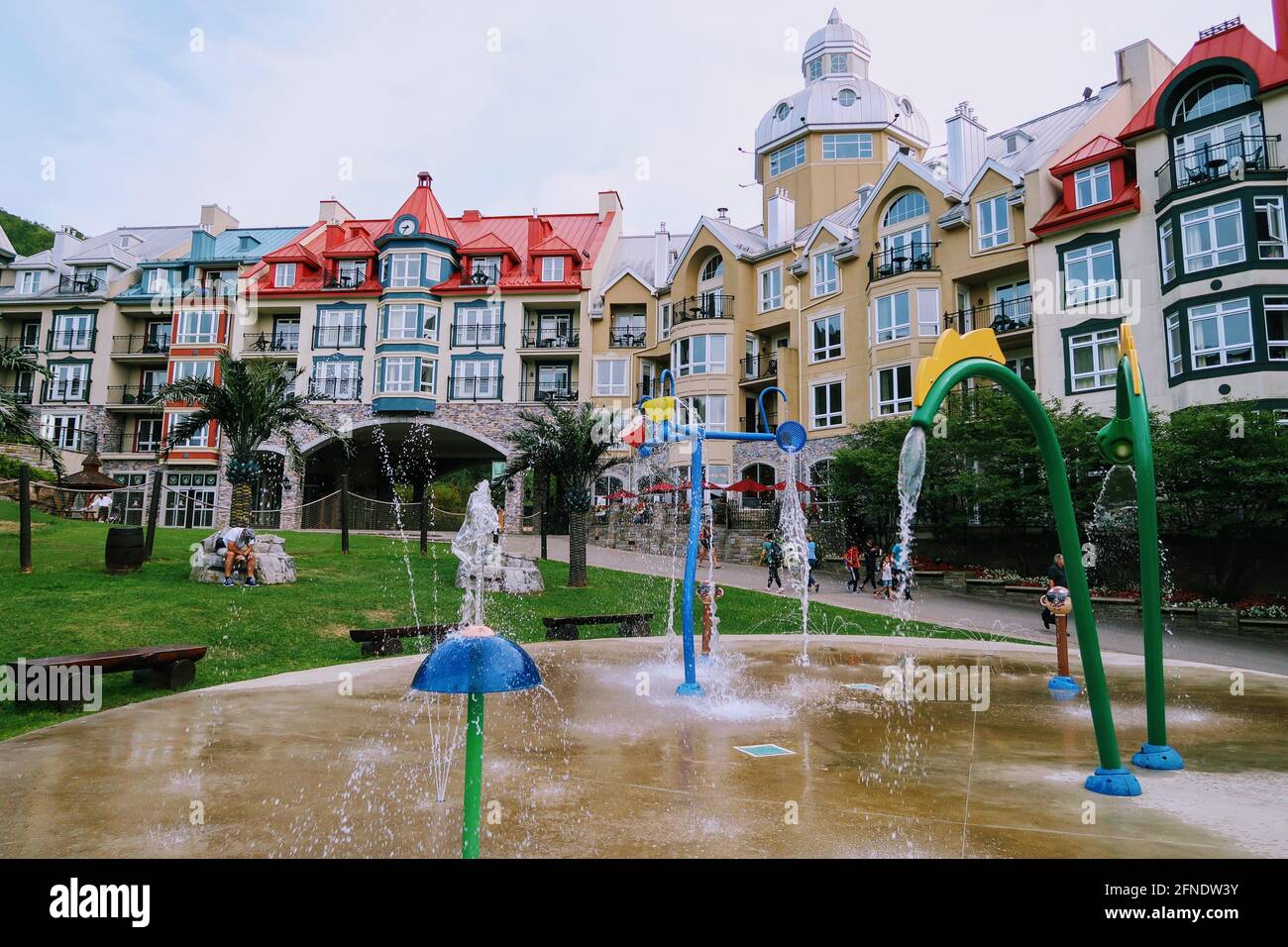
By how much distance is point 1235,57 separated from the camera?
Answer: 22.8 m

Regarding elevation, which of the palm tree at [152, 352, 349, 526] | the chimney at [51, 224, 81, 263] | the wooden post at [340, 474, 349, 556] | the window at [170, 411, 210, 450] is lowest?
the wooden post at [340, 474, 349, 556]

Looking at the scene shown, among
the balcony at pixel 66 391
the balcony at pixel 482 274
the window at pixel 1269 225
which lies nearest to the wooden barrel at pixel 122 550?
the balcony at pixel 482 274

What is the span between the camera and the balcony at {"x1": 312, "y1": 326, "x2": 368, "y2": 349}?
136ft

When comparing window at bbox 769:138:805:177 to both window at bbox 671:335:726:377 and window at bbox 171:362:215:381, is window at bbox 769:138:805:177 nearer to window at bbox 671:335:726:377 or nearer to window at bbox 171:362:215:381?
window at bbox 671:335:726:377

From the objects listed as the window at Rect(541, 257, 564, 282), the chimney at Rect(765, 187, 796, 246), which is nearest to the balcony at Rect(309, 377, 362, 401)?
→ the window at Rect(541, 257, 564, 282)

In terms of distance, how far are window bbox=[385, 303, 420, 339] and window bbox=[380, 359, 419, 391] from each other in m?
1.47

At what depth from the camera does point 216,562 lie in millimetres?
15352

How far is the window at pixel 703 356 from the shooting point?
A: 3728 cm

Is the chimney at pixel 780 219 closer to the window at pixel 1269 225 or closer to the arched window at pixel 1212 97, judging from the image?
the arched window at pixel 1212 97

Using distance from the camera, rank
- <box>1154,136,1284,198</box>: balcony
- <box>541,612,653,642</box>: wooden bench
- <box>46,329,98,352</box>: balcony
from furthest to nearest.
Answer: <box>46,329,98,352</box>: balcony
<box>1154,136,1284,198</box>: balcony
<box>541,612,653,642</box>: wooden bench
